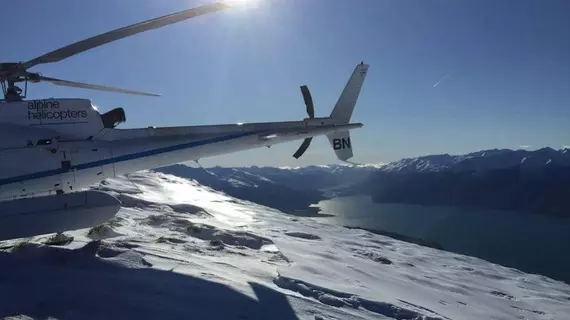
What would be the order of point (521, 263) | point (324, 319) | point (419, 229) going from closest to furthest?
point (324, 319)
point (521, 263)
point (419, 229)

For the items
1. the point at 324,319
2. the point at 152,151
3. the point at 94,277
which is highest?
the point at 152,151

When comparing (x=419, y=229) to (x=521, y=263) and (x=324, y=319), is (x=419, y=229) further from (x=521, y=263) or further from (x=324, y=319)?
(x=324, y=319)

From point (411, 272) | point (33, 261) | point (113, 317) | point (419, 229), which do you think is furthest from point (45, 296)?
point (419, 229)

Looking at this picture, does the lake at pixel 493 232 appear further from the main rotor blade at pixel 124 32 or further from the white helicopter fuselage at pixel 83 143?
the main rotor blade at pixel 124 32

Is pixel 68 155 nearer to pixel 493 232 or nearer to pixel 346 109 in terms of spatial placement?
pixel 346 109

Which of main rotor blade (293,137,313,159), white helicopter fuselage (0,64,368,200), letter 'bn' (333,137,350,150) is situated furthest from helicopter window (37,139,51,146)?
letter 'bn' (333,137,350,150)

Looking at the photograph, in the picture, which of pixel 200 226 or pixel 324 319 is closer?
pixel 324 319
